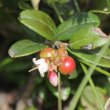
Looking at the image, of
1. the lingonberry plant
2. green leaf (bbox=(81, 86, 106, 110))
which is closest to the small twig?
green leaf (bbox=(81, 86, 106, 110))

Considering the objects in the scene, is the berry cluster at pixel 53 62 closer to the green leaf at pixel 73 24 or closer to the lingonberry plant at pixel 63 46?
the lingonberry plant at pixel 63 46

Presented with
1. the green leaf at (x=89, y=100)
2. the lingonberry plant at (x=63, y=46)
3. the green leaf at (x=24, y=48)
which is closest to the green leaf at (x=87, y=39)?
the lingonberry plant at (x=63, y=46)

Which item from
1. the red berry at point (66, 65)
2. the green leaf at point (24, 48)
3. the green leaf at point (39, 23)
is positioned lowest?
the red berry at point (66, 65)

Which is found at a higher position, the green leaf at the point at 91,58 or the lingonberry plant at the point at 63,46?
the lingonberry plant at the point at 63,46

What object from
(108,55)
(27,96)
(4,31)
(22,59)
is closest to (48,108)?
(27,96)

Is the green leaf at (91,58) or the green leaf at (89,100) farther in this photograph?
the green leaf at (89,100)

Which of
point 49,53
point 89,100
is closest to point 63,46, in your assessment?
point 49,53

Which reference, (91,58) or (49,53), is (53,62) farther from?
(91,58)
